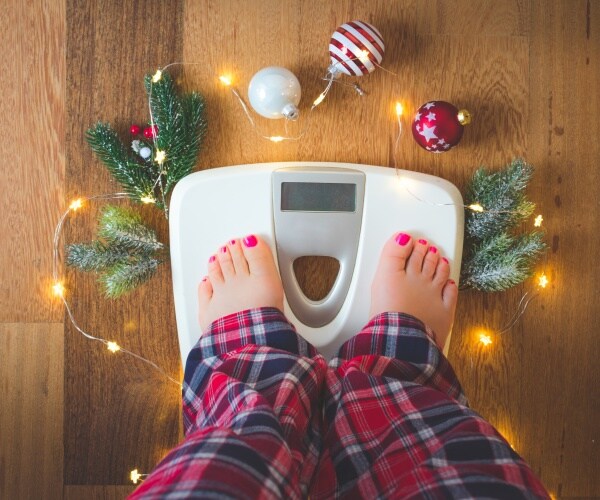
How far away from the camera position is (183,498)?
45 cm

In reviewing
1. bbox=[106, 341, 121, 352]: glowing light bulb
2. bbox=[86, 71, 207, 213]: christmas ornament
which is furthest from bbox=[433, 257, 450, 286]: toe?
bbox=[106, 341, 121, 352]: glowing light bulb

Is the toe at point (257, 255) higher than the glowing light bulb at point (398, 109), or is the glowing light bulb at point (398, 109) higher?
the glowing light bulb at point (398, 109)

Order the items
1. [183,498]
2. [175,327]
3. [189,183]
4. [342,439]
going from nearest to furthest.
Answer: [183,498], [342,439], [189,183], [175,327]

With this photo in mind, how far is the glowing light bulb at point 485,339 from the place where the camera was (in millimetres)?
806

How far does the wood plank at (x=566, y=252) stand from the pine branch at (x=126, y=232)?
0.59 m

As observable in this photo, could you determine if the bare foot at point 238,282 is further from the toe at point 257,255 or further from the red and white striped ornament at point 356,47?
the red and white striped ornament at point 356,47

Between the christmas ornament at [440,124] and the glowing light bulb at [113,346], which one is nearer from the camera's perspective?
the christmas ornament at [440,124]

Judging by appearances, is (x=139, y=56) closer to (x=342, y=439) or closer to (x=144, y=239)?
(x=144, y=239)

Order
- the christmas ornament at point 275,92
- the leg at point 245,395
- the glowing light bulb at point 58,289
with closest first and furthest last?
the leg at point 245,395 → the christmas ornament at point 275,92 → the glowing light bulb at point 58,289

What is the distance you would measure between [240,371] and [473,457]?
285 mm

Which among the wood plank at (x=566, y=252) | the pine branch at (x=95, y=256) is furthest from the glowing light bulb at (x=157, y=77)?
the wood plank at (x=566, y=252)

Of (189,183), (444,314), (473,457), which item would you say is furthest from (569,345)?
(189,183)

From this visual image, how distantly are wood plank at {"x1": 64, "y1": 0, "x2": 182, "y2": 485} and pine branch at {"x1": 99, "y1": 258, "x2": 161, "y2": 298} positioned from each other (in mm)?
61

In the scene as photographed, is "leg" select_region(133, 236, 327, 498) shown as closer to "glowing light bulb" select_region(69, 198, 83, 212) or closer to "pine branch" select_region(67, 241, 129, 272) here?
"pine branch" select_region(67, 241, 129, 272)
